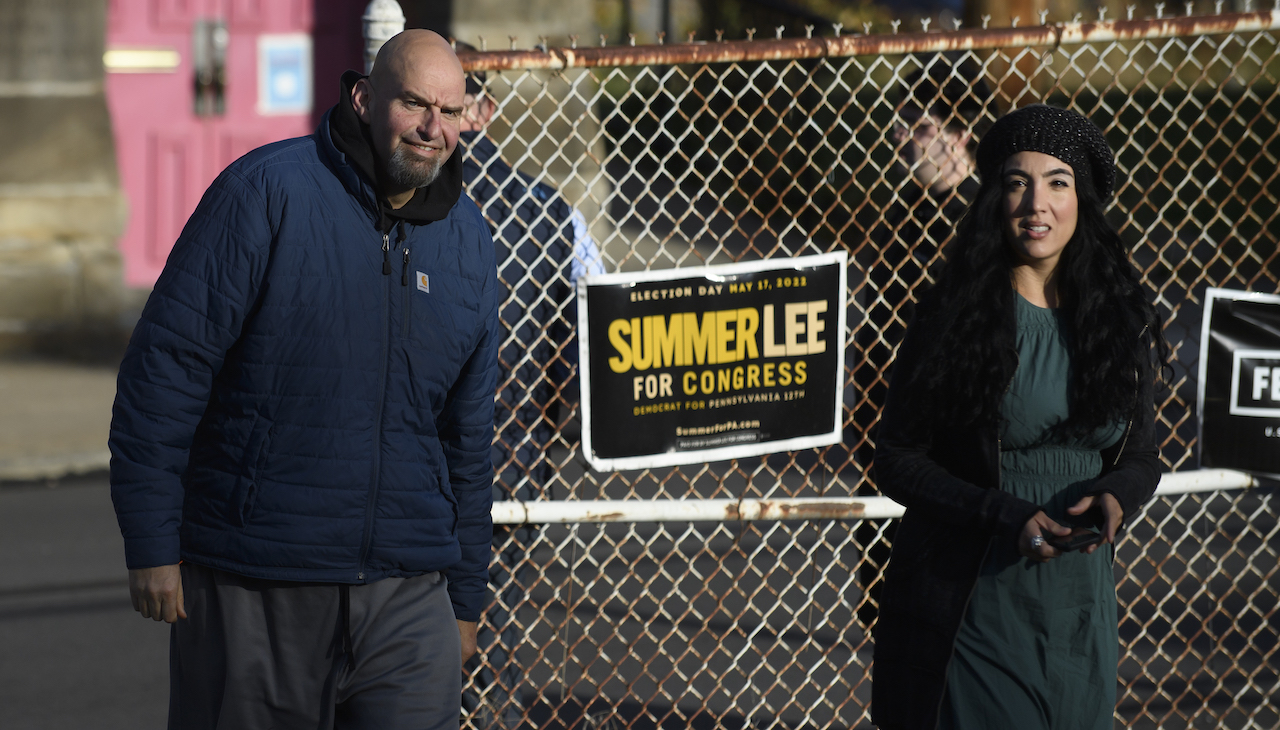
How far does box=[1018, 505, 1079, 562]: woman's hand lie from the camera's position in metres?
2.46

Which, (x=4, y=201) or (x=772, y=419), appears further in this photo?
(x=4, y=201)

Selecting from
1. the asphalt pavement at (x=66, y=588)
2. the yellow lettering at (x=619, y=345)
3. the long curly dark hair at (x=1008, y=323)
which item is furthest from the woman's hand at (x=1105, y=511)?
the asphalt pavement at (x=66, y=588)

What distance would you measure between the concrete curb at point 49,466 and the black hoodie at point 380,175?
5851 mm

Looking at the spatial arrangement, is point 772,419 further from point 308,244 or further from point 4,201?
point 4,201

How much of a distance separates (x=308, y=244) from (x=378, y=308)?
19cm

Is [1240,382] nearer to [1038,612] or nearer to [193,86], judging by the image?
[1038,612]

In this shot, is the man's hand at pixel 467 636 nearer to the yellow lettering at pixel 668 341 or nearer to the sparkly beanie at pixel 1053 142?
the yellow lettering at pixel 668 341

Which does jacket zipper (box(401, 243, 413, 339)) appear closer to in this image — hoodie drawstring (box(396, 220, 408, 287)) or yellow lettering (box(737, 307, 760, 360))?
hoodie drawstring (box(396, 220, 408, 287))

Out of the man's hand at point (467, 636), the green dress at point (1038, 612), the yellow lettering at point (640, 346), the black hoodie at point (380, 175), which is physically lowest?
the man's hand at point (467, 636)

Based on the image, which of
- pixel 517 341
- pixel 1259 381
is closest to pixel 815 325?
pixel 517 341

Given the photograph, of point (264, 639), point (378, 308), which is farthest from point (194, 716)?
point (378, 308)

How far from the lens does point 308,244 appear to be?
2576 mm

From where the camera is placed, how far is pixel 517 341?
150 inches

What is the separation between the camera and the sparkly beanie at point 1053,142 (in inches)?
104
